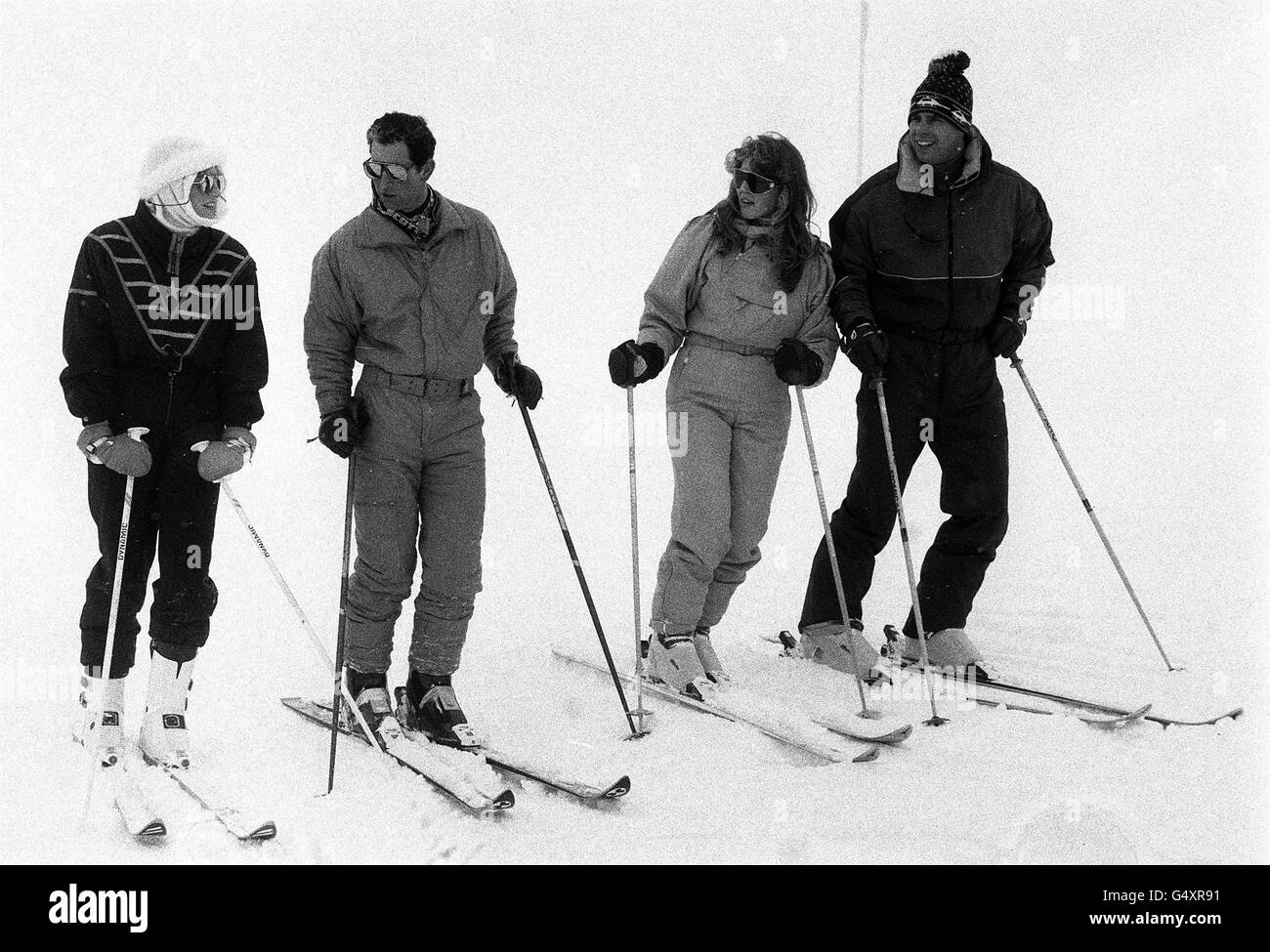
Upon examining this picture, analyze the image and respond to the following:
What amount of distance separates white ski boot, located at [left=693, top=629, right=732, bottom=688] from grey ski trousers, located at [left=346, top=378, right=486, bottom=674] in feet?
2.75

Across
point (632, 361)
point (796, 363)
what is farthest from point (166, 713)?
point (796, 363)

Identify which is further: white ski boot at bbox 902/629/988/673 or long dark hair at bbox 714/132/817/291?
white ski boot at bbox 902/629/988/673

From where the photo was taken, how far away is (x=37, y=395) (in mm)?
6172

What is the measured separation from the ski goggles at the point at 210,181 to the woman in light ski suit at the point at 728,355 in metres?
1.19

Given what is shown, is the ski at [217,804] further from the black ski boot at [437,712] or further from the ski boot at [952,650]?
the ski boot at [952,650]

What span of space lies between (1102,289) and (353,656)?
560 centimetres

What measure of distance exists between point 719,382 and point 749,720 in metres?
1.01

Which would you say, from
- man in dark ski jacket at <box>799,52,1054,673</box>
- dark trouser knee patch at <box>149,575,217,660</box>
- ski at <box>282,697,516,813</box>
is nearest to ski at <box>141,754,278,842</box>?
dark trouser knee patch at <box>149,575,217,660</box>

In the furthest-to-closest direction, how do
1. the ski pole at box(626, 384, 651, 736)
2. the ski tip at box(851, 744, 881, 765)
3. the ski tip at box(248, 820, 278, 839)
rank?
the ski pole at box(626, 384, 651, 736), the ski tip at box(851, 744, 881, 765), the ski tip at box(248, 820, 278, 839)

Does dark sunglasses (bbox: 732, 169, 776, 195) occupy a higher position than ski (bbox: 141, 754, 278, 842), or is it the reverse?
dark sunglasses (bbox: 732, 169, 776, 195)

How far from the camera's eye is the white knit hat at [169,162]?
3070 millimetres

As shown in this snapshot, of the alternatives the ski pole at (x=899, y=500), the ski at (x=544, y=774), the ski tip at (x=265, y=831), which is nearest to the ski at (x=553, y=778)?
the ski at (x=544, y=774)

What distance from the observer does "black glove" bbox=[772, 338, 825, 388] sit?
3.75 m

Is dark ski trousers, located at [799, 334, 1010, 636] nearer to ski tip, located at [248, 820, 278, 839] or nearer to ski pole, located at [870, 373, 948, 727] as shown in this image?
ski pole, located at [870, 373, 948, 727]
